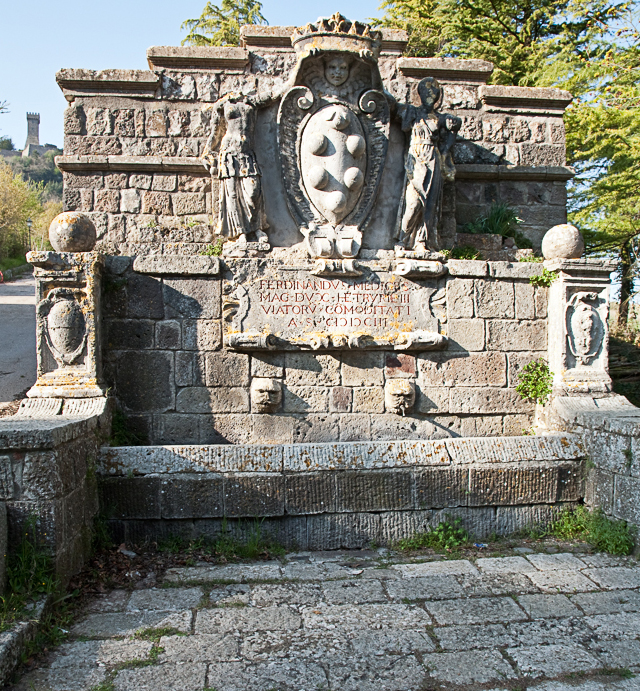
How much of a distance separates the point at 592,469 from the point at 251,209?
11.1ft

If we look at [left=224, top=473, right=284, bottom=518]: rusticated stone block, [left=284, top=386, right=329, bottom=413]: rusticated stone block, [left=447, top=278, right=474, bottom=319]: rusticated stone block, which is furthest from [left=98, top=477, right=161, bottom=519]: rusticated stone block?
[left=447, top=278, right=474, bottom=319]: rusticated stone block

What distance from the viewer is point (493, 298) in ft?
17.9

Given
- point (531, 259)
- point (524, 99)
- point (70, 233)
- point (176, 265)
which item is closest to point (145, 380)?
point (176, 265)

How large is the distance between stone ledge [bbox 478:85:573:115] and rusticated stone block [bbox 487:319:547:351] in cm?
298

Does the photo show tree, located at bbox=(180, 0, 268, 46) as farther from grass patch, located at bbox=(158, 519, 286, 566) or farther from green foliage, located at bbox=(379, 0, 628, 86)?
grass patch, located at bbox=(158, 519, 286, 566)

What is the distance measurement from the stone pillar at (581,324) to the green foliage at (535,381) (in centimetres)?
7

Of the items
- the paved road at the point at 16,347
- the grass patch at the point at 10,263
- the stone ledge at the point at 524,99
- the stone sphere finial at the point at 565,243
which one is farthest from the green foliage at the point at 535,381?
the grass patch at the point at 10,263

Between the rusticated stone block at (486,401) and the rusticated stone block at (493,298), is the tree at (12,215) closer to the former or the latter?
the rusticated stone block at (493,298)

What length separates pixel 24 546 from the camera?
305 centimetres

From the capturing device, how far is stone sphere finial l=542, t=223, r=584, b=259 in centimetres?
529

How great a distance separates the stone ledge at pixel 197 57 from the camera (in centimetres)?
658

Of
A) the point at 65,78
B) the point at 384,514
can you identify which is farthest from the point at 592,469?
the point at 65,78

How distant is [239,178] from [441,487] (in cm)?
308

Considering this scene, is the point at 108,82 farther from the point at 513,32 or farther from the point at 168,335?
the point at 513,32
